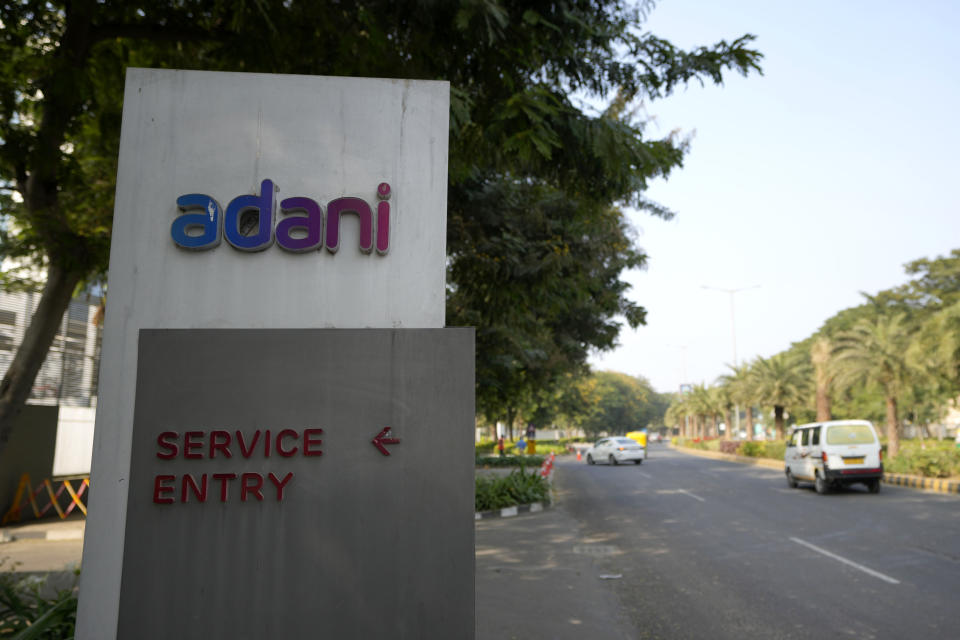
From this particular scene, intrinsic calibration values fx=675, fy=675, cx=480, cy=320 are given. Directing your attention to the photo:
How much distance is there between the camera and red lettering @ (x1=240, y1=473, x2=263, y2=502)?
3.17 meters

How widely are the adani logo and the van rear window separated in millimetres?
15816

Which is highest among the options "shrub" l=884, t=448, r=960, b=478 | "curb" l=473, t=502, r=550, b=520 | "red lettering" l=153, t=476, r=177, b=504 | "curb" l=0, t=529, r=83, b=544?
"red lettering" l=153, t=476, r=177, b=504

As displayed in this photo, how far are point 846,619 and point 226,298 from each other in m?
5.72

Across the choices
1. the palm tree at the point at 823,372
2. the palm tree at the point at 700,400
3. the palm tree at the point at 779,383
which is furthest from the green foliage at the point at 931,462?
the palm tree at the point at 700,400

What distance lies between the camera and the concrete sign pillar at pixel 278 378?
3.14m

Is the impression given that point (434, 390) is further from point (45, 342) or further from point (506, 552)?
point (506, 552)

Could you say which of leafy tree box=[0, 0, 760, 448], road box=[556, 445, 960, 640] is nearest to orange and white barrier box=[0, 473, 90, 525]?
leafy tree box=[0, 0, 760, 448]

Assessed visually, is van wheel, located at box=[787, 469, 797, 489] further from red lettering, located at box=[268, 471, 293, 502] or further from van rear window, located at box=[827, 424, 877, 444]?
red lettering, located at box=[268, 471, 293, 502]

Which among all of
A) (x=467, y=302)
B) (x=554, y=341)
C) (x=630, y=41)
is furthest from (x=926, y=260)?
(x=630, y=41)

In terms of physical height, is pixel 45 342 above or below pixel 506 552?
above

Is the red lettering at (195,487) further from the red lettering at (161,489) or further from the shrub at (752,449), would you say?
the shrub at (752,449)

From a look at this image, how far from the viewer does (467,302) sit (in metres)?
11.3

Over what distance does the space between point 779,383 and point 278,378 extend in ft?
134

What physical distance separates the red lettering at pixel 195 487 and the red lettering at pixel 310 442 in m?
0.49
